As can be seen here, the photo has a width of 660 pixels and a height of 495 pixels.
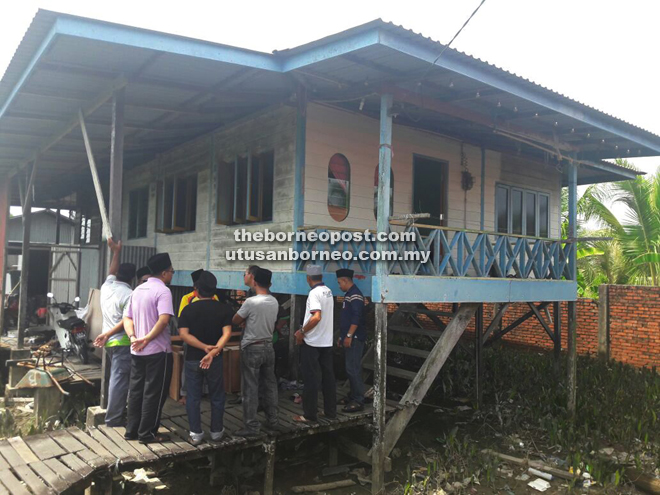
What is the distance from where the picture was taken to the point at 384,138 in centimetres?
659

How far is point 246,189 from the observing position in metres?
8.76

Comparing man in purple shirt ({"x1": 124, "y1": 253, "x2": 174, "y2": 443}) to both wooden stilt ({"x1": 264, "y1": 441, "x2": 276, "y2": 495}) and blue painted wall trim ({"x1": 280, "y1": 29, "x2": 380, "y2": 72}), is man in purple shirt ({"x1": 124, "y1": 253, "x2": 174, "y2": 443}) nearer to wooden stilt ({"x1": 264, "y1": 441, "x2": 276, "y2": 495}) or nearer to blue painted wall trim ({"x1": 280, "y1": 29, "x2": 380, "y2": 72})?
wooden stilt ({"x1": 264, "y1": 441, "x2": 276, "y2": 495})

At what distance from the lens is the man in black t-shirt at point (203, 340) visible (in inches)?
204

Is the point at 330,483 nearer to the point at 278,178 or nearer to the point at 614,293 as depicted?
the point at 278,178

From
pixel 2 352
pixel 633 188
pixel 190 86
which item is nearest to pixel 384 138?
pixel 190 86

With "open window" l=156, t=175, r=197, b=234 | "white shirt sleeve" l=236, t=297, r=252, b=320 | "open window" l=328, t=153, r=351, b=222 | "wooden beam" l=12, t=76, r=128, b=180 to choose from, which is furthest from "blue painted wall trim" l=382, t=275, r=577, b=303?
"open window" l=156, t=175, r=197, b=234

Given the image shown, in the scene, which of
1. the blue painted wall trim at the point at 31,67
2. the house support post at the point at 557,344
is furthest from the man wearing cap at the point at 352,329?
the house support post at the point at 557,344

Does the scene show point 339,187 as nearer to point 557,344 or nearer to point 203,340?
point 203,340

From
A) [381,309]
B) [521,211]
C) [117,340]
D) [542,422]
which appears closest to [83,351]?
[117,340]

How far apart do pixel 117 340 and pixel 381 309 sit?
3.03 metres

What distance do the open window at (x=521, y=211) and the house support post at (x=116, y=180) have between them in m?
7.28

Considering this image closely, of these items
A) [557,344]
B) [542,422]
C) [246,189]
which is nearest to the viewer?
[542,422]

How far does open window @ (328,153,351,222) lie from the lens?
8.04m

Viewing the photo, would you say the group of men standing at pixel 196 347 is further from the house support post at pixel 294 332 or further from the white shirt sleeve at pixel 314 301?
the house support post at pixel 294 332
